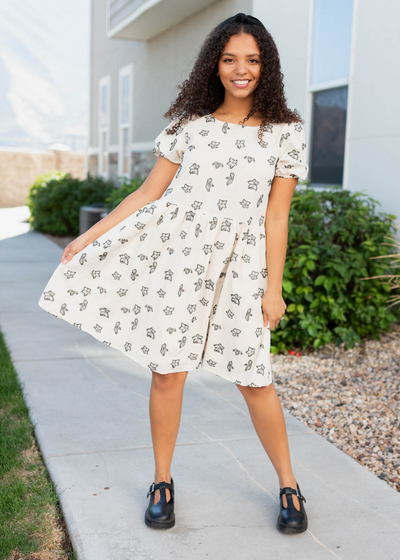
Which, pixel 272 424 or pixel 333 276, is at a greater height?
pixel 333 276

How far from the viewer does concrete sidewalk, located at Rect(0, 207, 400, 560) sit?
2.08m

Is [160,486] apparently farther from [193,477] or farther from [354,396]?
[354,396]

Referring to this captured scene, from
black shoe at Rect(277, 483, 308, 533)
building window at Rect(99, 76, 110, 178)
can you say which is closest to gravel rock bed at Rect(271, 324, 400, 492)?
black shoe at Rect(277, 483, 308, 533)

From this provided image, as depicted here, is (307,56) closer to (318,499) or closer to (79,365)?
(79,365)

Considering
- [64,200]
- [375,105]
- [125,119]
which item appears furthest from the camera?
[125,119]

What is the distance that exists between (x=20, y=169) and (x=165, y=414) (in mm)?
18511

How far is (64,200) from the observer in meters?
11.0

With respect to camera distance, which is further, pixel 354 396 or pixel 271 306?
pixel 354 396

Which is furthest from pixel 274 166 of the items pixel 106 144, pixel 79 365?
pixel 106 144

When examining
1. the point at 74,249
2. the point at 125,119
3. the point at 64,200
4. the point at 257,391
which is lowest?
the point at 257,391

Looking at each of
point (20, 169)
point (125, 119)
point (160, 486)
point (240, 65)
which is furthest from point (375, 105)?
point (20, 169)

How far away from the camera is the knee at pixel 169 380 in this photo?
215cm

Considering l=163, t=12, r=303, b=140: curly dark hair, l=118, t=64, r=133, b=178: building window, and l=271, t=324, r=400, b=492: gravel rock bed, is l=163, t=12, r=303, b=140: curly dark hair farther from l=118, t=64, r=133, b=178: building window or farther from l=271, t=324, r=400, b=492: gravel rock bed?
l=118, t=64, r=133, b=178: building window

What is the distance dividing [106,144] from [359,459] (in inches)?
453
